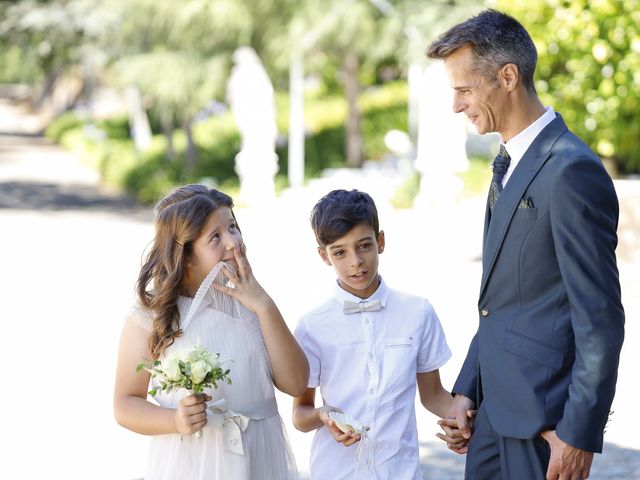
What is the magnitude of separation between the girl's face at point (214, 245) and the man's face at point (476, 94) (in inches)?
30.8

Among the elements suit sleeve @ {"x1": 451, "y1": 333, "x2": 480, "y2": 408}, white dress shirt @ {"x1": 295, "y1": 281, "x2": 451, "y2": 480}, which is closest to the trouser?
suit sleeve @ {"x1": 451, "y1": 333, "x2": 480, "y2": 408}

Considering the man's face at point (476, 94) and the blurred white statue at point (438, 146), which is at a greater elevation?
the blurred white statue at point (438, 146)

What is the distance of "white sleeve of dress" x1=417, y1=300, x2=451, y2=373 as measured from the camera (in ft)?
11.5

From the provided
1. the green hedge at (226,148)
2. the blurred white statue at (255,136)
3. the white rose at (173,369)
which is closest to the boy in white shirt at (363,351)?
the white rose at (173,369)

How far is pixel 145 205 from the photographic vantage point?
22828 millimetres

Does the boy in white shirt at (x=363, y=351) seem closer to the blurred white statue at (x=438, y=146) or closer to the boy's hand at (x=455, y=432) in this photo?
the boy's hand at (x=455, y=432)

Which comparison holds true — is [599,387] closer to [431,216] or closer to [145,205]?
[431,216]

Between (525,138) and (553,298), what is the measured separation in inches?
17.6

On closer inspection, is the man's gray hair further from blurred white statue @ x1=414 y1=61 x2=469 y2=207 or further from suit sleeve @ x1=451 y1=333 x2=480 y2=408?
blurred white statue @ x1=414 y1=61 x2=469 y2=207

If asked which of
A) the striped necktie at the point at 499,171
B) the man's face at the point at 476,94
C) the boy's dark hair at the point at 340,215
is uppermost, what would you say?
the man's face at the point at 476,94

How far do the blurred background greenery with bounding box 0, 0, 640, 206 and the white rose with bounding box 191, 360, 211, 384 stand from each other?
952 cm

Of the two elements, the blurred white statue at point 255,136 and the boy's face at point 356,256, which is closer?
the boy's face at point 356,256

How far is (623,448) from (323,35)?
15805mm

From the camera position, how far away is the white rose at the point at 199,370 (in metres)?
2.90
